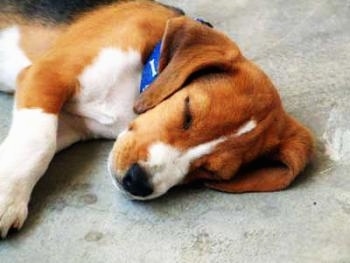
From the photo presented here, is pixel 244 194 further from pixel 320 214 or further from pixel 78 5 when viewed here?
pixel 78 5

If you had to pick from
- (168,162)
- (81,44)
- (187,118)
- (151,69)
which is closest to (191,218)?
(168,162)

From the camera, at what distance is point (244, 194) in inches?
111

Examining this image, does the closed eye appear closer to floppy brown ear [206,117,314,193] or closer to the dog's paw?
floppy brown ear [206,117,314,193]

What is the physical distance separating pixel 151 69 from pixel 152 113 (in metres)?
0.22

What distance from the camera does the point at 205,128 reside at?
2.62 m

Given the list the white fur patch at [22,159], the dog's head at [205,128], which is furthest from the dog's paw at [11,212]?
the dog's head at [205,128]

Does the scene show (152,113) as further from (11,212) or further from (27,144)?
(11,212)

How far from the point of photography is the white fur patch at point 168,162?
8.39 feet

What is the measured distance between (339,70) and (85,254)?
1.67 metres

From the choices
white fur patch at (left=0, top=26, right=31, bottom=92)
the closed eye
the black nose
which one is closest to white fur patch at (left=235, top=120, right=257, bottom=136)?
the closed eye

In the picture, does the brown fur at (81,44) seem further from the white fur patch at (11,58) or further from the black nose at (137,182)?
the black nose at (137,182)

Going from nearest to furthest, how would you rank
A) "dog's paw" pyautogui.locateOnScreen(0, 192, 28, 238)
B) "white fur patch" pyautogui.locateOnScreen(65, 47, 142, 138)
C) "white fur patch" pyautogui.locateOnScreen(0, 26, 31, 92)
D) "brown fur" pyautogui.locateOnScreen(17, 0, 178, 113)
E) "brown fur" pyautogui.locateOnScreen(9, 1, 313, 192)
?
"dog's paw" pyautogui.locateOnScreen(0, 192, 28, 238) < "brown fur" pyautogui.locateOnScreen(9, 1, 313, 192) < "brown fur" pyautogui.locateOnScreen(17, 0, 178, 113) < "white fur patch" pyautogui.locateOnScreen(65, 47, 142, 138) < "white fur patch" pyautogui.locateOnScreen(0, 26, 31, 92)

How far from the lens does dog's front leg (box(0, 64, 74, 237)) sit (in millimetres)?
2533

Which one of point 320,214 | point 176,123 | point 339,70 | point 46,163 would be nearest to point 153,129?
point 176,123
